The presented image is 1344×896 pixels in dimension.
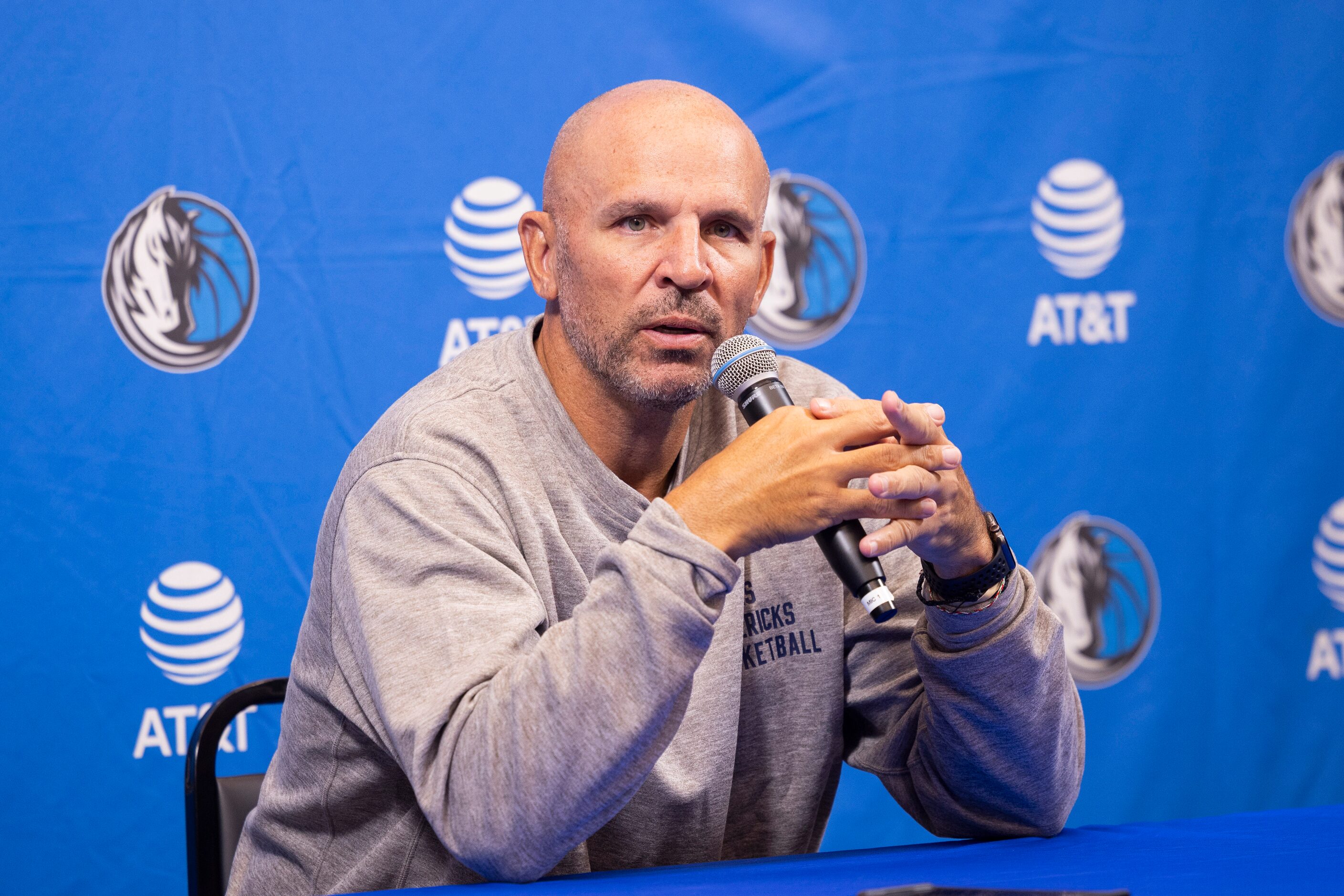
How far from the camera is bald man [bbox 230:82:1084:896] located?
0.96 meters

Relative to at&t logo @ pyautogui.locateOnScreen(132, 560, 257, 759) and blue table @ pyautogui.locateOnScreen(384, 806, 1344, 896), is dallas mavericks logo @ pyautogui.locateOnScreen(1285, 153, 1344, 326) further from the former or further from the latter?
at&t logo @ pyautogui.locateOnScreen(132, 560, 257, 759)

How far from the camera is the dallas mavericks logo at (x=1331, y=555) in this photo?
2.50 metres

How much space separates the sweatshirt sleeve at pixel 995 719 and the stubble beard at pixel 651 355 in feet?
1.26

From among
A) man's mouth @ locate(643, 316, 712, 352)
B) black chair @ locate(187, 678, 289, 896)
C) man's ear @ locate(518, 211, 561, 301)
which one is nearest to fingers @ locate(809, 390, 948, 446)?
man's mouth @ locate(643, 316, 712, 352)

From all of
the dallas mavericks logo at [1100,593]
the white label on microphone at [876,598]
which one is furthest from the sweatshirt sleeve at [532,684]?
the dallas mavericks logo at [1100,593]

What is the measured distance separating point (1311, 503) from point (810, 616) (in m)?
1.67

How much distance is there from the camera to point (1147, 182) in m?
2.45

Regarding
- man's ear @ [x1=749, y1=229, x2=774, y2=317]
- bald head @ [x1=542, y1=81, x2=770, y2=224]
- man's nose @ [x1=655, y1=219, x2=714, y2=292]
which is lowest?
man's nose @ [x1=655, y1=219, x2=714, y2=292]

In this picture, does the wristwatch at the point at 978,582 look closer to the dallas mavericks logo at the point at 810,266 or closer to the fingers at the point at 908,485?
the fingers at the point at 908,485

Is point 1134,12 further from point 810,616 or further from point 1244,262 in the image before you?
point 810,616

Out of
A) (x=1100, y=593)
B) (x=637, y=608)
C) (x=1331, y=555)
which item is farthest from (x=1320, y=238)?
(x=637, y=608)

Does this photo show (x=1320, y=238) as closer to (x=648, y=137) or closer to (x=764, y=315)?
(x=764, y=315)

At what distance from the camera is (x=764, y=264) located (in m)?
1.50

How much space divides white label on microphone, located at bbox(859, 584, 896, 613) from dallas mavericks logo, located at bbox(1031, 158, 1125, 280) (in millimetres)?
1620
